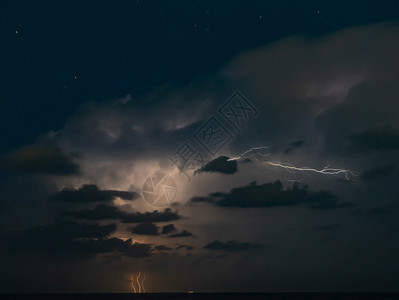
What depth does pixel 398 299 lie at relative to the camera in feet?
163

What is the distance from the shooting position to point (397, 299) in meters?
49.7

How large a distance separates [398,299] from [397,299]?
14 cm
